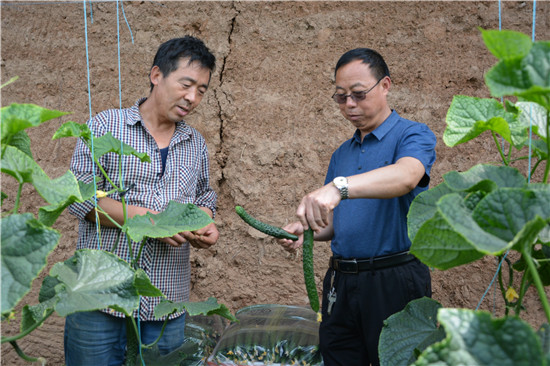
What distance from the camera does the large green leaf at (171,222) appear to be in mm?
1507

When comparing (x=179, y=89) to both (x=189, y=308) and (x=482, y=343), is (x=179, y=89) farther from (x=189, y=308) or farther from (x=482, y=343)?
(x=482, y=343)

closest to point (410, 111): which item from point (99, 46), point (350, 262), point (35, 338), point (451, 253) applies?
point (350, 262)

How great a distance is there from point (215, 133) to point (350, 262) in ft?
5.68

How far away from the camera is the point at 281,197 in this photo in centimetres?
350

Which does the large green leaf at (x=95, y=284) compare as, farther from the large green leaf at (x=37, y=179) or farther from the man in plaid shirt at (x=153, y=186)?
the man in plaid shirt at (x=153, y=186)

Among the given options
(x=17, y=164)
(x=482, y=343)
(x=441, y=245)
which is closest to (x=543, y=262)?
(x=441, y=245)

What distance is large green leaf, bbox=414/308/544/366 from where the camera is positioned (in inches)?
32.1

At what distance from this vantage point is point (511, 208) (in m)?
0.95

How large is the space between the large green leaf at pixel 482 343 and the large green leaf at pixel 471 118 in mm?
536

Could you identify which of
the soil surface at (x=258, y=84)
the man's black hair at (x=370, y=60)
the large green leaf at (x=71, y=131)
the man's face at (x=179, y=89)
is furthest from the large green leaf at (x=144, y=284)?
the soil surface at (x=258, y=84)

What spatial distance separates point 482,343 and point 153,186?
1.70m

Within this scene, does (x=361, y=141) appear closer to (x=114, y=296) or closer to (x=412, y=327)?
(x=412, y=327)

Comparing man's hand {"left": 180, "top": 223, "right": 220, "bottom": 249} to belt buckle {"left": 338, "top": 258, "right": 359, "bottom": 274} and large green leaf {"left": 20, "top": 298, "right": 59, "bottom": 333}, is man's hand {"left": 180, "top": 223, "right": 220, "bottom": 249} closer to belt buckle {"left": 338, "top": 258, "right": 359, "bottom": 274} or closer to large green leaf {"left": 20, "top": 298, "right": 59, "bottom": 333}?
belt buckle {"left": 338, "top": 258, "right": 359, "bottom": 274}

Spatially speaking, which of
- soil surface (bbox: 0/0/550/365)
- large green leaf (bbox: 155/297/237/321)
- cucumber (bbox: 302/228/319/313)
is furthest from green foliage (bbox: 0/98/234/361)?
soil surface (bbox: 0/0/550/365)
